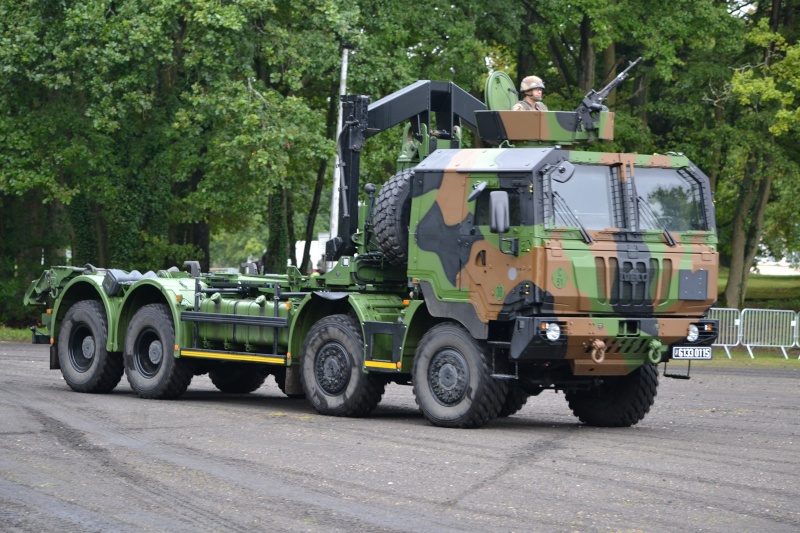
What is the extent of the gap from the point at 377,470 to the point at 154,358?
759 centimetres

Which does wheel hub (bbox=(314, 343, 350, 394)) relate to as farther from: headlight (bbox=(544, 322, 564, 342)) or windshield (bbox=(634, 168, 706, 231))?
windshield (bbox=(634, 168, 706, 231))

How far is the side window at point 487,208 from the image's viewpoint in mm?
14562

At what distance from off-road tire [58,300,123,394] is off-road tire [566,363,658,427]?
6.36m

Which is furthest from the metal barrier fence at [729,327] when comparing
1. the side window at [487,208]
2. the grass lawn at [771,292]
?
the side window at [487,208]

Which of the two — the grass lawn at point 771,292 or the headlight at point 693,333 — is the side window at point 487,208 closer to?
the headlight at point 693,333

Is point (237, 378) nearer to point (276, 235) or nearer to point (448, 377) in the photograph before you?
point (448, 377)

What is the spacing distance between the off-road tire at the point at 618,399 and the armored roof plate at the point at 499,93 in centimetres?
334

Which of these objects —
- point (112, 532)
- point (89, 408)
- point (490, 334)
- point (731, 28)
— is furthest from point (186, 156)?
point (112, 532)

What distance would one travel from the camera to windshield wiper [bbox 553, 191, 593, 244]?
1456cm

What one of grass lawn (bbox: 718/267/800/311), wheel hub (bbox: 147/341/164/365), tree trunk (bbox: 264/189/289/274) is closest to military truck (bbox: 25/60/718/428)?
wheel hub (bbox: 147/341/164/365)

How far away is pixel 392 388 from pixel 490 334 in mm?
7209

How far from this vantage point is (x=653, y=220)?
596 inches

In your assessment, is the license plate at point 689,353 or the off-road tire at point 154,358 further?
the off-road tire at point 154,358

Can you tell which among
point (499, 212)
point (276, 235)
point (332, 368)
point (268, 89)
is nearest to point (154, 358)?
point (332, 368)
